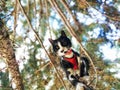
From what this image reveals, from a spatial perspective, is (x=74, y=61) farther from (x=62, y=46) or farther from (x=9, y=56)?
(x=9, y=56)

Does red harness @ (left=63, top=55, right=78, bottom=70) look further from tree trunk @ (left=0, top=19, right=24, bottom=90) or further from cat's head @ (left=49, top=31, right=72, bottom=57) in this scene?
tree trunk @ (left=0, top=19, right=24, bottom=90)

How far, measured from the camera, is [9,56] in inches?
98.2

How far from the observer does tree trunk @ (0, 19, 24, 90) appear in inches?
95.7

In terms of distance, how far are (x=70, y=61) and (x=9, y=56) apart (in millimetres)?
840

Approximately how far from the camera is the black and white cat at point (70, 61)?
174cm

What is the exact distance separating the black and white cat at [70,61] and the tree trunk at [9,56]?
2.25ft

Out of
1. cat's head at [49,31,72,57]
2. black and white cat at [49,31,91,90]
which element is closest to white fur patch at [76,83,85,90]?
black and white cat at [49,31,91,90]

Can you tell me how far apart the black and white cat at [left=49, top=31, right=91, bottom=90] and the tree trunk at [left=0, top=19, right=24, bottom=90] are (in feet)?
2.25

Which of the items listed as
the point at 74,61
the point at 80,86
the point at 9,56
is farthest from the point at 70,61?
the point at 9,56

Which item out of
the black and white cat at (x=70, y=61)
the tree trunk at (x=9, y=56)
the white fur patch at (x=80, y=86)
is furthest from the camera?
the tree trunk at (x=9, y=56)

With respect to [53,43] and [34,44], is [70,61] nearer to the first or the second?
[53,43]

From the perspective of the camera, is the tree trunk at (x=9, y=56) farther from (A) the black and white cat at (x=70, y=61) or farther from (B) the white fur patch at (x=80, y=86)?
(B) the white fur patch at (x=80, y=86)

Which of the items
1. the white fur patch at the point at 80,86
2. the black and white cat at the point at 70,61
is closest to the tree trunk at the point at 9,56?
the black and white cat at the point at 70,61

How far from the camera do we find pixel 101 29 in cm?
264
